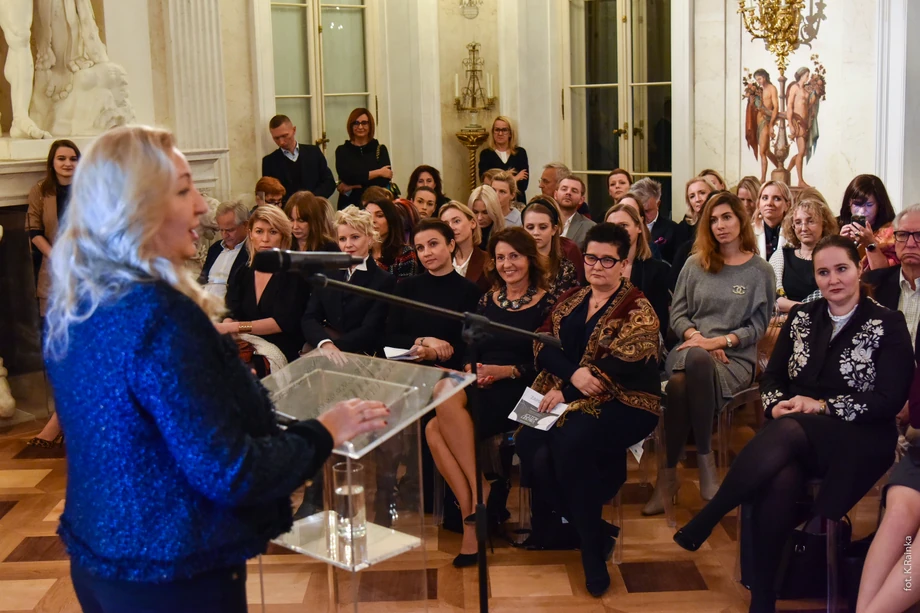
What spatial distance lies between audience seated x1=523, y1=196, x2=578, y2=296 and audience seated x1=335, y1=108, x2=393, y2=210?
11.0 feet

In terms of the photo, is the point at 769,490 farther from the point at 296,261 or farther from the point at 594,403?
the point at 296,261

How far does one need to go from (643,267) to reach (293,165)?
387 cm

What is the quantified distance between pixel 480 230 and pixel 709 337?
1581 millimetres

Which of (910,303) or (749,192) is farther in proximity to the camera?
(749,192)

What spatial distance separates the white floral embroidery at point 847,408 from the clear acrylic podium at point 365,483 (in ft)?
5.08

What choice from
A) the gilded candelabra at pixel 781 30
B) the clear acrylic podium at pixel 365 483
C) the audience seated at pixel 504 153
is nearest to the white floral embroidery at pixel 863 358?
the clear acrylic podium at pixel 365 483

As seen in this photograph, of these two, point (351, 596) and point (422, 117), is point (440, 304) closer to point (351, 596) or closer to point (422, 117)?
point (351, 596)

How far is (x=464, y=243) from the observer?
5.59 m

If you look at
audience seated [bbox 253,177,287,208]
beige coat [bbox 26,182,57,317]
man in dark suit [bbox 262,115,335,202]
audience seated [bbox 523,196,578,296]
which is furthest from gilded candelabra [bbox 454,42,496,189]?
audience seated [bbox 523,196,578,296]

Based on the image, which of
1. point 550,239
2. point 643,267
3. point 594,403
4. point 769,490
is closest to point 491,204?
point 550,239

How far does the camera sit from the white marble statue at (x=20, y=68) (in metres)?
6.62

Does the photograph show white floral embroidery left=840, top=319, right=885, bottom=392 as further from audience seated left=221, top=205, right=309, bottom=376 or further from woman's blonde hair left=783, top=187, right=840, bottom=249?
audience seated left=221, top=205, right=309, bottom=376

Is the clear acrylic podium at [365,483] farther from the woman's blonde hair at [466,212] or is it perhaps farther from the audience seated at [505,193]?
the audience seated at [505,193]

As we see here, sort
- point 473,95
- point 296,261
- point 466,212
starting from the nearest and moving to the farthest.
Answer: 1. point 296,261
2. point 466,212
3. point 473,95
